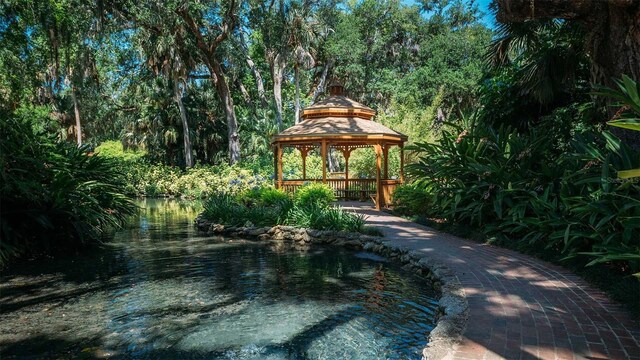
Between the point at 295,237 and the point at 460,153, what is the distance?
4558 mm

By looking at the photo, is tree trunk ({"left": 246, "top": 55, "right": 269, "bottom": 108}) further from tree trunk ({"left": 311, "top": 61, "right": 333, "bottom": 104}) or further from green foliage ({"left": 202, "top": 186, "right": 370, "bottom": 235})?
green foliage ({"left": 202, "top": 186, "right": 370, "bottom": 235})

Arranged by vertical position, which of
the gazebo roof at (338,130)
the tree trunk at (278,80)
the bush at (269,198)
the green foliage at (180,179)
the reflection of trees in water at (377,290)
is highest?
the tree trunk at (278,80)

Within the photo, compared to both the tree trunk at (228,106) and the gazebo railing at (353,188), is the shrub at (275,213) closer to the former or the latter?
the gazebo railing at (353,188)

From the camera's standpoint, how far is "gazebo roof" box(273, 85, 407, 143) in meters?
14.6

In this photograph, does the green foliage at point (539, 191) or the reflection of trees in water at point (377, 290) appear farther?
the reflection of trees in water at point (377, 290)

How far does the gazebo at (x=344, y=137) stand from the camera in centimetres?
1464

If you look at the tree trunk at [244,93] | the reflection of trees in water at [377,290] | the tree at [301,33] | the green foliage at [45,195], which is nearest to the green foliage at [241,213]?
Result: the green foliage at [45,195]

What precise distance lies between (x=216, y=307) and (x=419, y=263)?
340cm

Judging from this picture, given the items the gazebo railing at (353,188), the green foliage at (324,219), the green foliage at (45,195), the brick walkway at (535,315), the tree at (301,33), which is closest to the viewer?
the brick walkway at (535,315)

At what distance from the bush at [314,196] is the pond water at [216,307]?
2.77 metres

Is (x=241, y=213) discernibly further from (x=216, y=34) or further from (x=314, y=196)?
(x=216, y=34)

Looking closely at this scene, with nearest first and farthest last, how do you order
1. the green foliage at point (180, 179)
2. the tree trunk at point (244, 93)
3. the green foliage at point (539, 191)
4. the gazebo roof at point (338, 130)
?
the green foliage at point (539, 191), the gazebo roof at point (338, 130), the green foliage at point (180, 179), the tree trunk at point (244, 93)

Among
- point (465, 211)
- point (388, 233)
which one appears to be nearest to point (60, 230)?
point (388, 233)

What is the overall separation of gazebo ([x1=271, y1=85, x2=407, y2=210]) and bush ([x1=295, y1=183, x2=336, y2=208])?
2081 millimetres
